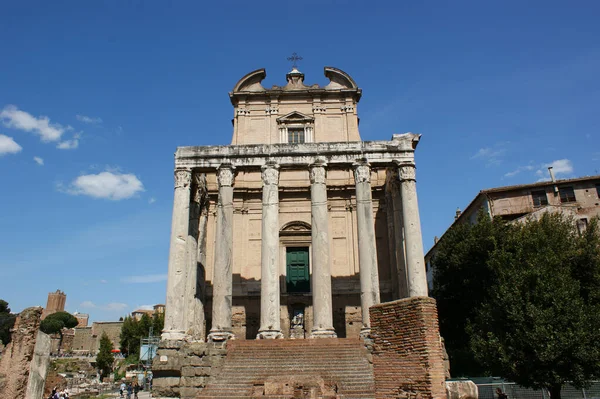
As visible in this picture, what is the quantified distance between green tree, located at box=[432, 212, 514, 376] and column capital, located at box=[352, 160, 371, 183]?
7070 mm

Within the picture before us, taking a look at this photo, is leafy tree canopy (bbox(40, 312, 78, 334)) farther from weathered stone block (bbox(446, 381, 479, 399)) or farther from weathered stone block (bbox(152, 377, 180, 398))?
weathered stone block (bbox(446, 381, 479, 399))

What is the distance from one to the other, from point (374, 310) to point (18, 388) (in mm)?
6197

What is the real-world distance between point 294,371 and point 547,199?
2339 centimetres

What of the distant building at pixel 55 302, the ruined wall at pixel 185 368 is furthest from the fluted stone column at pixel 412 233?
the distant building at pixel 55 302

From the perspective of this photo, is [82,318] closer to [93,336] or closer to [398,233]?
[93,336]

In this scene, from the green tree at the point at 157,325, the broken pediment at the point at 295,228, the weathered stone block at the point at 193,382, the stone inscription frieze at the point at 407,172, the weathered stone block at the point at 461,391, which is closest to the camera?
the weathered stone block at the point at 461,391

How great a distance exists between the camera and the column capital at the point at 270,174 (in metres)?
21.3

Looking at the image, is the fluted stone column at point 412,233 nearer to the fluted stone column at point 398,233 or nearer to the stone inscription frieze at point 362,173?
the fluted stone column at point 398,233

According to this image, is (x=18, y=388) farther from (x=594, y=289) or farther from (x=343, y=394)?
(x=594, y=289)

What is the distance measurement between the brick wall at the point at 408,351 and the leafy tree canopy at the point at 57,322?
8355 cm

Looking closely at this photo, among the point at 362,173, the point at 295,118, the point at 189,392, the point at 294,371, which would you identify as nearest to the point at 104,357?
the point at 295,118

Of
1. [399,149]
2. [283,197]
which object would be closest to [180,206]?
[283,197]

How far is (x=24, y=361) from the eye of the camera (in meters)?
7.64

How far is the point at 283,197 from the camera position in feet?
86.2
